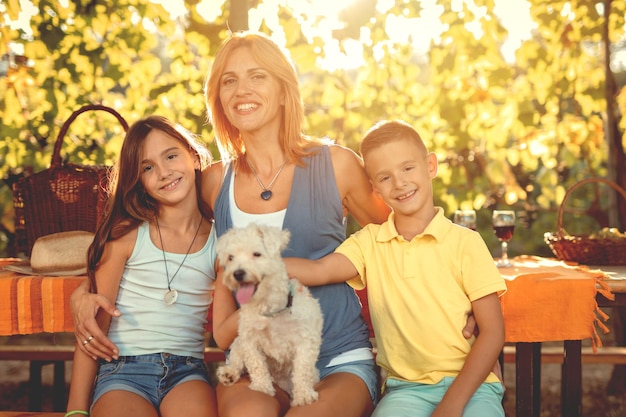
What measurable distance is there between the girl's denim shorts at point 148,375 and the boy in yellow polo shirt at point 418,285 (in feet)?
2.27

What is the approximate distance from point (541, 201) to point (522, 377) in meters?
2.77

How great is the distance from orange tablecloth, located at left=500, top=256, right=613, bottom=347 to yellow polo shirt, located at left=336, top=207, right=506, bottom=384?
1.74 ft

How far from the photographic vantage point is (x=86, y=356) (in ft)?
8.87

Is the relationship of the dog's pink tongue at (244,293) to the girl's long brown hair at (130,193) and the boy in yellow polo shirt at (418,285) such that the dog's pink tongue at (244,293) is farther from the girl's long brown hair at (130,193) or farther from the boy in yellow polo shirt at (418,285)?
the girl's long brown hair at (130,193)

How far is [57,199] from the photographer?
12.5 ft

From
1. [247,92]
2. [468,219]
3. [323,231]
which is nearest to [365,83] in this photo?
[468,219]

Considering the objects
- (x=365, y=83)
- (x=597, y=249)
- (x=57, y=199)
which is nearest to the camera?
(x=597, y=249)

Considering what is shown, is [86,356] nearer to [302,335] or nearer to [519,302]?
[302,335]

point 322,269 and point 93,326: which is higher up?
point 322,269

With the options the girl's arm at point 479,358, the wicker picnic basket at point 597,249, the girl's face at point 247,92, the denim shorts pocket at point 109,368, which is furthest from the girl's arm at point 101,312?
the wicker picnic basket at point 597,249

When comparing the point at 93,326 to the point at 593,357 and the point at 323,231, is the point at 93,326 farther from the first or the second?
the point at 593,357

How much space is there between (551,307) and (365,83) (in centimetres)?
279

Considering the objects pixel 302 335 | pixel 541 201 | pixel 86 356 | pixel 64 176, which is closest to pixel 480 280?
pixel 302 335

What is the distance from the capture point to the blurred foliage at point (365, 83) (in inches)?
196
